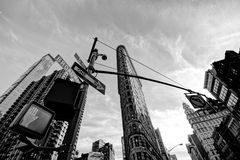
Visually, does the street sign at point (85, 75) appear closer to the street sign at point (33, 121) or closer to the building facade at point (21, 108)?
the street sign at point (33, 121)

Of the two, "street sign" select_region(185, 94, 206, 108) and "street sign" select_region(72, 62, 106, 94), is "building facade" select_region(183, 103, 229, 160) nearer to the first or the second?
"street sign" select_region(185, 94, 206, 108)

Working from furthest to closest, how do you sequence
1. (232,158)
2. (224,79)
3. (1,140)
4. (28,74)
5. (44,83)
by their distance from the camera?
(28,74)
(44,83)
(1,140)
(232,158)
(224,79)

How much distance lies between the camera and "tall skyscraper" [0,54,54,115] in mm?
93363

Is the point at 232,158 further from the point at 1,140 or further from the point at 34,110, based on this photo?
the point at 1,140

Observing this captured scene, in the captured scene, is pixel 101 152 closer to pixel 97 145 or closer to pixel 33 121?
pixel 97 145

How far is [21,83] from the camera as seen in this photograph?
111 m

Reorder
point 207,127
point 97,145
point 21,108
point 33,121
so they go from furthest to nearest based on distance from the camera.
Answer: point 97,145, point 207,127, point 21,108, point 33,121

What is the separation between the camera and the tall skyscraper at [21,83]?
306 ft

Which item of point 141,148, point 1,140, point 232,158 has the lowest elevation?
point 232,158

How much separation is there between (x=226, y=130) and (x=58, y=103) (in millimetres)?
55483

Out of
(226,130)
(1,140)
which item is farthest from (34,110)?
(1,140)

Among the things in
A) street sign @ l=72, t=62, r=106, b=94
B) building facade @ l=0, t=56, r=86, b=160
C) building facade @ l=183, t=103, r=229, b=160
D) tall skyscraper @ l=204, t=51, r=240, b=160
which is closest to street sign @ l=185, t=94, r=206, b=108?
street sign @ l=72, t=62, r=106, b=94

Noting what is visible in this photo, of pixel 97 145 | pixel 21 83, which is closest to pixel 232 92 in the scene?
pixel 97 145

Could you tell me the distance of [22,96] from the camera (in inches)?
4102
